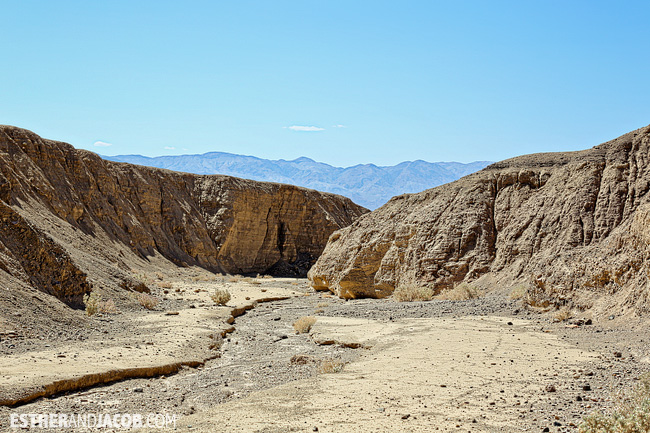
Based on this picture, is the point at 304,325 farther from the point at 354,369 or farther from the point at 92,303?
the point at 354,369

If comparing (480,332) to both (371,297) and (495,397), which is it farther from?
(371,297)

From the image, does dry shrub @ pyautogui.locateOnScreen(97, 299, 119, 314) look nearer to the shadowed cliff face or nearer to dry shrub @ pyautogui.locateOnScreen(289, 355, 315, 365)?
the shadowed cliff face

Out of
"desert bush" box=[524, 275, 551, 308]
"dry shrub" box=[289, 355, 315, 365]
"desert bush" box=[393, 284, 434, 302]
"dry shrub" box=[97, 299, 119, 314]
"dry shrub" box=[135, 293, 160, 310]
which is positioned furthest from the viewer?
"desert bush" box=[393, 284, 434, 302]

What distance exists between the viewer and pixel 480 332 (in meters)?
12.0

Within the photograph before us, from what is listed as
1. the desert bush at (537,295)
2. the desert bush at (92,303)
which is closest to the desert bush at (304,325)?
the desert bush at (92,303)

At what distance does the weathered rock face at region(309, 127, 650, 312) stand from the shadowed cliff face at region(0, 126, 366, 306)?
1114 centimetres

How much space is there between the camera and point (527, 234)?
19.5 m

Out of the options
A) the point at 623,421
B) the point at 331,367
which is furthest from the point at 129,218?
the point at 623,421

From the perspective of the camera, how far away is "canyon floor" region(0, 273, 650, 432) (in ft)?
22.1

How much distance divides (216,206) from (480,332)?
123 feet

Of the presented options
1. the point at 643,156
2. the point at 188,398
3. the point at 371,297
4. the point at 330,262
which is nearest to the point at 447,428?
the point at 188,398

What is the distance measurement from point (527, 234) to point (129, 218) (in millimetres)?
26872

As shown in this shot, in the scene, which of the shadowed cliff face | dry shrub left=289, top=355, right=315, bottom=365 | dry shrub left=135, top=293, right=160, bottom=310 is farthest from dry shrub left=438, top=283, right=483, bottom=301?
the shadowed cliff face

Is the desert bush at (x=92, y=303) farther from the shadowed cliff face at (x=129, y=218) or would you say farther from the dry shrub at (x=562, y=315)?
the dry shrub at (x=562, y=315)
